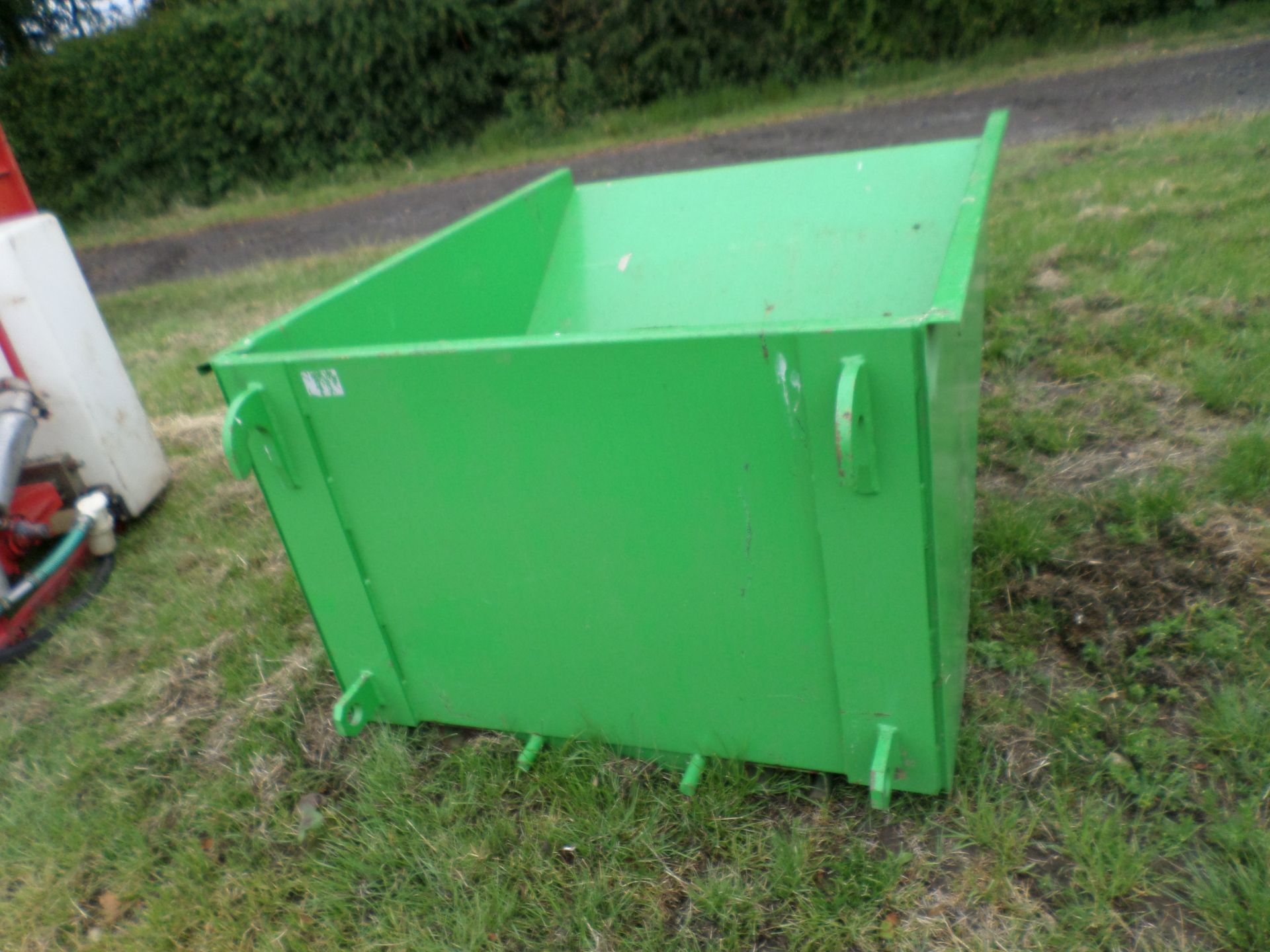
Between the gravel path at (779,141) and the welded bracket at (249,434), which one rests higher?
the welded bracket at (249,434)

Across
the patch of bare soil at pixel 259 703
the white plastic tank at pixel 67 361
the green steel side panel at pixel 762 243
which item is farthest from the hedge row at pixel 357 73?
the patch of bare soil at pixel 259 703

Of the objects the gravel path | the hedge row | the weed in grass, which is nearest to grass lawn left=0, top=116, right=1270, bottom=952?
the weed in grass

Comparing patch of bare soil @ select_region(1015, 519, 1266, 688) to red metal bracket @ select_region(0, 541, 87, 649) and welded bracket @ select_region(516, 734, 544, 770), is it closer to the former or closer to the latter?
welded bracket @ select_region(516, 734, 544, 770)

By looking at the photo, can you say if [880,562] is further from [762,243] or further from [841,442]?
[762,243]

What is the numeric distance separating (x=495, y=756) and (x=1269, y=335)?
3306 mm

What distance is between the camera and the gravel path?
800cm

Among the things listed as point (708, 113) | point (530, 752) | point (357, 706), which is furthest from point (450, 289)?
point (708, 113)

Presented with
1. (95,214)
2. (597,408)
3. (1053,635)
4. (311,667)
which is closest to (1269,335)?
(1053,635)

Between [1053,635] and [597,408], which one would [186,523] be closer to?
[597,408]

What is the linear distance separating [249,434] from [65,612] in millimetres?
1870

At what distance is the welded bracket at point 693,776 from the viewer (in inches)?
78.0

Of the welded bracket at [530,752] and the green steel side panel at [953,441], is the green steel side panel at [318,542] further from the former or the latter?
the green steel side panel at [953,441]

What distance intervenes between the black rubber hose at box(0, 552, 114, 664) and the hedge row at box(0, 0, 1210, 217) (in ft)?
35.2

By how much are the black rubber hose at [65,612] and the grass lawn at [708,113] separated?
28.6ft
